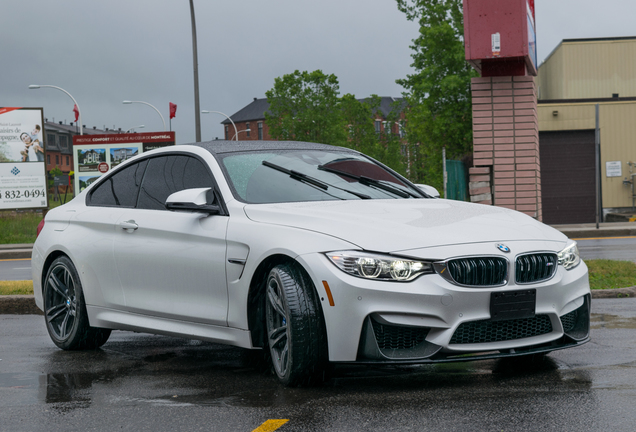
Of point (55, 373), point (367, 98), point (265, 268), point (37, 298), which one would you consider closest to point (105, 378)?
point (55, 373)

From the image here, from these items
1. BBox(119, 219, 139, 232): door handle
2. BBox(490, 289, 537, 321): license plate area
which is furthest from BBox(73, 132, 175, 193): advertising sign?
BBox(490, 289, 537, 321): license plate area

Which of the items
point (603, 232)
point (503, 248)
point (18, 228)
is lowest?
point (603, 232)

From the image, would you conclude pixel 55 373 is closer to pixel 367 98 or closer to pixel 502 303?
pixel 502 303

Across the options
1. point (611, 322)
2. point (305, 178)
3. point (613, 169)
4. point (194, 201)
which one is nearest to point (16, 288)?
point (194, 201)

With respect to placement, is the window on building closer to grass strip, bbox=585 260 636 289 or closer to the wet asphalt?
grass strip, bbox=585 260 636 289

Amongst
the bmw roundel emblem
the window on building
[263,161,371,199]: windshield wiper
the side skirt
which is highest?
the window on building

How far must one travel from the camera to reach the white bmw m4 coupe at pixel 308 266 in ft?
13.8

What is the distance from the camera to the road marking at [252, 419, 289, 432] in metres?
3.70

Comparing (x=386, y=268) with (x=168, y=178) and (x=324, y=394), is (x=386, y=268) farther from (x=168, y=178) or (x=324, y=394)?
(x=168, y=178)

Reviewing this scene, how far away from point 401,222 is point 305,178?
3.66ft

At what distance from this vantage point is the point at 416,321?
4.16 metres

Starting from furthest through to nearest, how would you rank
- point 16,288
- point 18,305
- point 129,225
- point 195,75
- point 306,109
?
point 306,109
point 195,75
point 16,288
point 18,305
point 129,225

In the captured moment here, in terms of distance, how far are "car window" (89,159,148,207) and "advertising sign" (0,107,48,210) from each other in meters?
21.4

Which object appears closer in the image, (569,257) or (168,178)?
(569,257)
